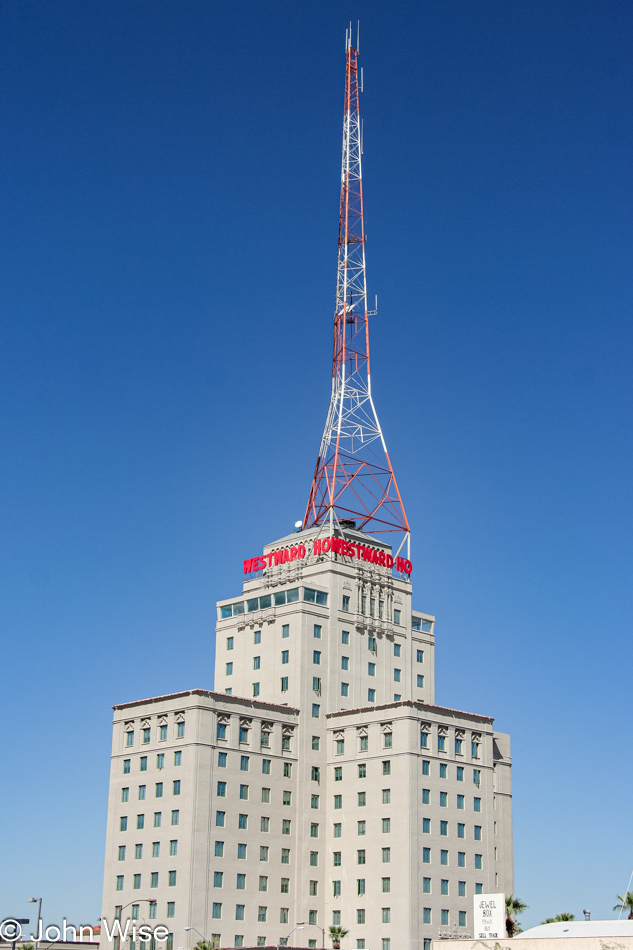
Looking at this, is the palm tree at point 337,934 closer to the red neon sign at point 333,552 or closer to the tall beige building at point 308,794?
the tall beige building at point 308,794

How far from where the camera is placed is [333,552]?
149 m

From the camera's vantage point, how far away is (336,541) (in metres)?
149

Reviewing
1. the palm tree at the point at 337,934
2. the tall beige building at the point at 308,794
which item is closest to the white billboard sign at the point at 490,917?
the tall beige building at the point at 308,794

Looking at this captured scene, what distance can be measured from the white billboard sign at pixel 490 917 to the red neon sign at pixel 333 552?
51.3 meters

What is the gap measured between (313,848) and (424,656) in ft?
95.5

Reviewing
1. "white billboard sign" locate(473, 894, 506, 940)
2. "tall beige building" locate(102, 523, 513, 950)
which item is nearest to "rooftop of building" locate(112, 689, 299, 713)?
"tall beige building" locate(102, 523, 513, 950)

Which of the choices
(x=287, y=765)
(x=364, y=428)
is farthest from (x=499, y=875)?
(x=364, y=428)

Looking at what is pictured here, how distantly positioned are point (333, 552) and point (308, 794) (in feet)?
92.1

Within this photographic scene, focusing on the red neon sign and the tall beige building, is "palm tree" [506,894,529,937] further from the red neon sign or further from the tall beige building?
the red neon sign

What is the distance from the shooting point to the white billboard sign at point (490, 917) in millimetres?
105625

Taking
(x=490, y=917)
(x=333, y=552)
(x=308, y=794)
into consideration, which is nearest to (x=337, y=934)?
(x=308, y=794)

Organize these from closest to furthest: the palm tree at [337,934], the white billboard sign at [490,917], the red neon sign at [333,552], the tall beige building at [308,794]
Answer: the white billboard sign at [490,917]
the tall beige building at [308,794]
the palm tree at [337,934]
the red neon sign at [333,552]

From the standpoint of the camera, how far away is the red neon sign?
150 m

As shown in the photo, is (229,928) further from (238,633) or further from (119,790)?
(238,633)
